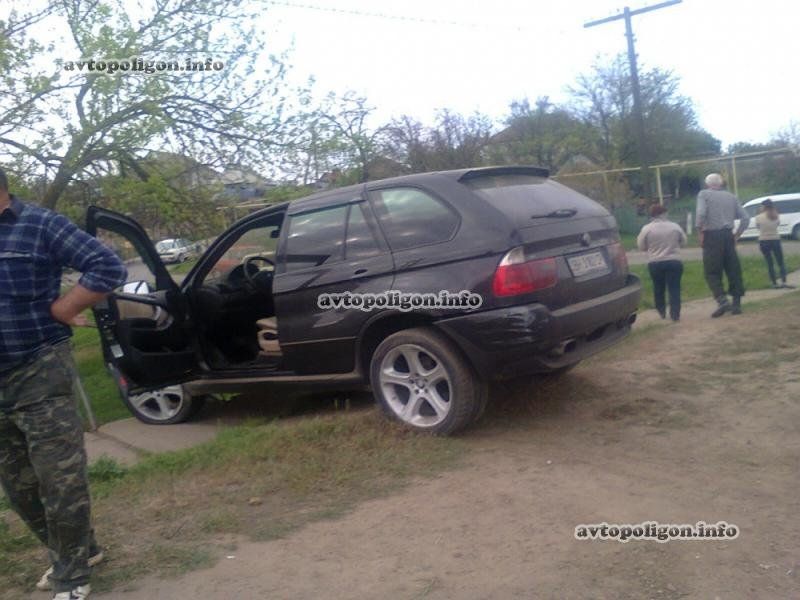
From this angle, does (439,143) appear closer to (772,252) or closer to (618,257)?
(772,252)

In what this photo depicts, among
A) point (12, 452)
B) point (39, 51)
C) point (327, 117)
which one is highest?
point (39, 51)

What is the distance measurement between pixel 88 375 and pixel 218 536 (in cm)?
758

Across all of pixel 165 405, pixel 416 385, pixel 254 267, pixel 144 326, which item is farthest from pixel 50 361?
pixel 254 267

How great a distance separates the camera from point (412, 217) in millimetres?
5426

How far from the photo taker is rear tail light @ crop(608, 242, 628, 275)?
5.75 m

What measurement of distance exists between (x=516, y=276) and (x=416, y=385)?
989 millimetres

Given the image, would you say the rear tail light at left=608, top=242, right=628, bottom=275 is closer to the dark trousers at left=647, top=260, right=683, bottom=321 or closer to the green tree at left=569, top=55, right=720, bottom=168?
the dark trousers at left=647, top=260, right=683, bottom=321

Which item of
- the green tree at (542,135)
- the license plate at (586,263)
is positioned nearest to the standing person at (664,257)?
the license plate at (586,263)

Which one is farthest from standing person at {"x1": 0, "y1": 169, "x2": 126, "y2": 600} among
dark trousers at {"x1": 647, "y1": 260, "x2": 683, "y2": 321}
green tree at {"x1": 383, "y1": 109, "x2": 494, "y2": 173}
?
green tree at {"x1": 383, "y1": 109, "x2": 494, "y2": 173}

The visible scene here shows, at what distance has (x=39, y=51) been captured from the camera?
9.36 metres

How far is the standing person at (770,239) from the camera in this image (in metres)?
12.4

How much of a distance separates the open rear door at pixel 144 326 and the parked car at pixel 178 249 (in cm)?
413

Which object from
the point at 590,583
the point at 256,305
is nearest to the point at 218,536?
the point at 590,583

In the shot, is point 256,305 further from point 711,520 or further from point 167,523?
point 711,520
